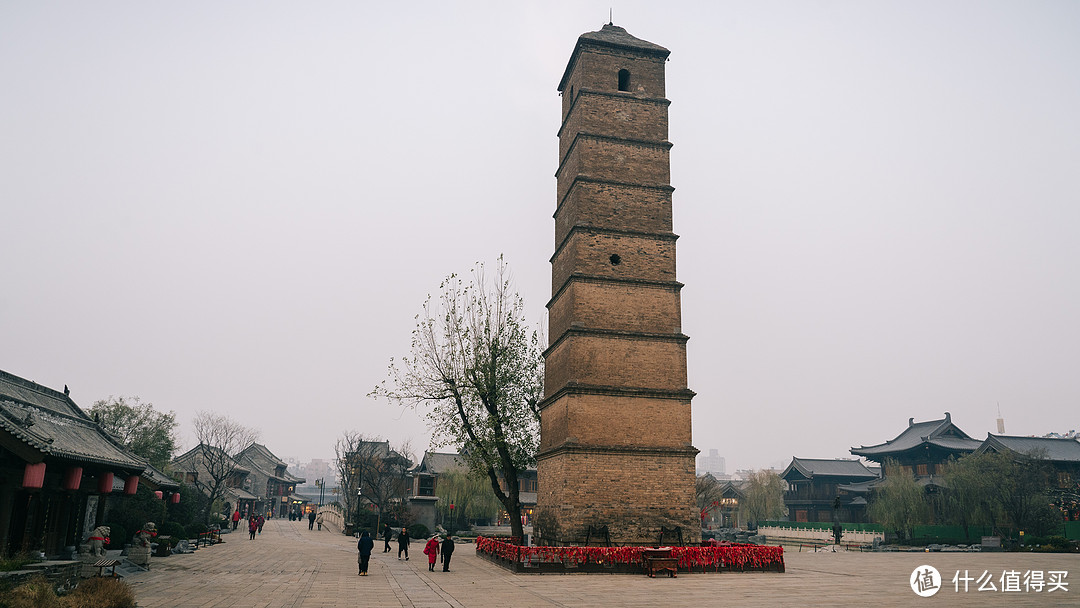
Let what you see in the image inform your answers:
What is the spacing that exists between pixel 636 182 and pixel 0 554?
67.4 feet

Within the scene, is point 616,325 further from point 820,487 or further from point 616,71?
point 820,487

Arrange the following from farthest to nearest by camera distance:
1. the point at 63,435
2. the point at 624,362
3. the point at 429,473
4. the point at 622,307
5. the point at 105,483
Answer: the point at 429,473, the point at 622,307, the point at 624,362, the point at 63,435, the point at 105,483

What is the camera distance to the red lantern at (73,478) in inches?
638

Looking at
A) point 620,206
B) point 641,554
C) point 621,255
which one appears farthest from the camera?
point 620,206

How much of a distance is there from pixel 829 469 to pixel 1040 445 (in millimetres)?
18529

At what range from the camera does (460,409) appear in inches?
1080

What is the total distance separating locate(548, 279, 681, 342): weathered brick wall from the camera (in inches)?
937

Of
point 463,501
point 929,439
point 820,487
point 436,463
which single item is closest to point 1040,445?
point 929,439

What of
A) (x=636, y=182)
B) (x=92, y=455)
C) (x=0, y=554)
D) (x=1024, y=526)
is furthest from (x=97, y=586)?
(x=1024, y=526)

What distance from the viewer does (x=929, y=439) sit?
53969 millimetres

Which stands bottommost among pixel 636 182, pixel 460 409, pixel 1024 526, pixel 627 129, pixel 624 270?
pixel 1024 526

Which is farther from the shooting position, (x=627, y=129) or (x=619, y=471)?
(x=627, y=129)

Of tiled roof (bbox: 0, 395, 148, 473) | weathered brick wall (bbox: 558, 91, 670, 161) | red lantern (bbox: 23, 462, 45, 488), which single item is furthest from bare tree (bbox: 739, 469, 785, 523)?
red lantern (bbox: 23, 462, 45, 488)

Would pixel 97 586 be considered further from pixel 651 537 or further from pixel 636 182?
→ pixel 636 182
